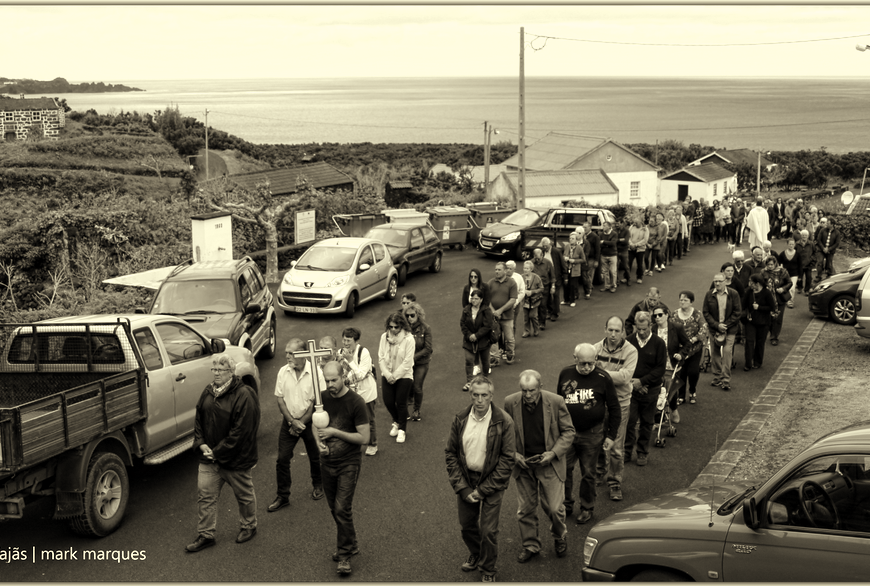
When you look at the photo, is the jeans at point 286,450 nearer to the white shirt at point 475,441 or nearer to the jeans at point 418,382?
the white shirt at point 475,441

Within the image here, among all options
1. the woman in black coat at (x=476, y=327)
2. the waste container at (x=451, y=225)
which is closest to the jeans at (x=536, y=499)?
the woman in black coat at (x=476, y=327)

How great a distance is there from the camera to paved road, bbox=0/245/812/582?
23.3ft

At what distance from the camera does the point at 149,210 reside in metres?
25.4

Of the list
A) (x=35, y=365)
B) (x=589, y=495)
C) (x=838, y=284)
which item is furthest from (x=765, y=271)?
(x=35, y=365)

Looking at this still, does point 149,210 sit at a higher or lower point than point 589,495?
higher

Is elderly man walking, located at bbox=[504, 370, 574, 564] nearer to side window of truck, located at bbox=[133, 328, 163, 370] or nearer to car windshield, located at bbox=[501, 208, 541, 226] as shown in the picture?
side window of truck, located at bbox=[133, 328, 163, 370]

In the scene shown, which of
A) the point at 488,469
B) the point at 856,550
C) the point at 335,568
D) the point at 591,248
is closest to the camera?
the point at 856,550

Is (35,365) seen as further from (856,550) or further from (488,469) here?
(856,550)

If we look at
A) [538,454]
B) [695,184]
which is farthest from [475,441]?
[695,184]

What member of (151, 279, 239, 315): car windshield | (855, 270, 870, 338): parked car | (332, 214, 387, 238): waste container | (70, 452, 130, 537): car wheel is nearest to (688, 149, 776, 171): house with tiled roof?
(332, 214, 387, 238): waste container

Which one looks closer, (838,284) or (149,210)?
(838,284)

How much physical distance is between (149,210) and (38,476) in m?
19.6

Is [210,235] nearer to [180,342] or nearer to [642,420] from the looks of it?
[180,342]

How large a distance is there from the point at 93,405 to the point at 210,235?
506 inches
